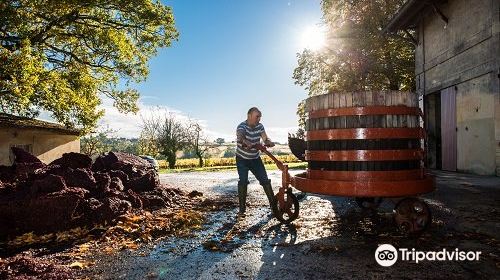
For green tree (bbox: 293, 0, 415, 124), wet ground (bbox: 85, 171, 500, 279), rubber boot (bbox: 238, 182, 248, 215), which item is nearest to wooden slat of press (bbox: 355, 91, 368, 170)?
wet ground (bbox: 85, 171, 500, 279)

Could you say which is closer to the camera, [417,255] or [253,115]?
[417,255]

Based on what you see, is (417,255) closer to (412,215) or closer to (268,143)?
(412,215)

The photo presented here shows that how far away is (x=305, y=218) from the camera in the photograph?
561 cm

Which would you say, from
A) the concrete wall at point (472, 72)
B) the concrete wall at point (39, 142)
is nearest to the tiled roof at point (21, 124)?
the concrete wall at point (39, 142)

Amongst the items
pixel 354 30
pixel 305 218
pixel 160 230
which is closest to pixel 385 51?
pixel 354 30

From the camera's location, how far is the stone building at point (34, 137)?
18125mm

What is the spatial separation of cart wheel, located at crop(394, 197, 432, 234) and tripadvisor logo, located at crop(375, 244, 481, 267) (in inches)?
15.1

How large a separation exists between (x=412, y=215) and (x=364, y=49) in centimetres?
2033

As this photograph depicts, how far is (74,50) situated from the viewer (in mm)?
19859

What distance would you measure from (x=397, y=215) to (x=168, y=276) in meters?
2.69

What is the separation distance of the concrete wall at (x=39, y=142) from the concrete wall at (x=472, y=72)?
20.6m

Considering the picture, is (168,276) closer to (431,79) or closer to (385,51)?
(431,79)

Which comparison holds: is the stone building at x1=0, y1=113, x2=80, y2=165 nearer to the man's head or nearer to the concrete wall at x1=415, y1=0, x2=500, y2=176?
the man's head

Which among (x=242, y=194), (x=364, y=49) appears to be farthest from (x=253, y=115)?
(x=364, y=49)
